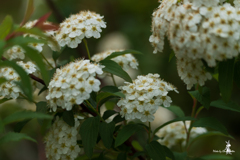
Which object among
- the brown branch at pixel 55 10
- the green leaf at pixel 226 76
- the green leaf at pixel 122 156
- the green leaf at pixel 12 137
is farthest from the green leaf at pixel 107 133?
the brown branch at pixel 55 10

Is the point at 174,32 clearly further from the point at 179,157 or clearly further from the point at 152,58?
the point at 152,58

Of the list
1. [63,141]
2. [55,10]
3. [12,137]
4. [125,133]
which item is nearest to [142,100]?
[125,133]

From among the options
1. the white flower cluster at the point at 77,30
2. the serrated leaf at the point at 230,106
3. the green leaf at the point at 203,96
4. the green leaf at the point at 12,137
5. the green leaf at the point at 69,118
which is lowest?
the green leaf at the point at 69,118

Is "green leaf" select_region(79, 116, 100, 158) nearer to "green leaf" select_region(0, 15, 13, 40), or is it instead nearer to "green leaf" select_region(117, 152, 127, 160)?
"green leaf" select_region(117, 152, 127, 160)

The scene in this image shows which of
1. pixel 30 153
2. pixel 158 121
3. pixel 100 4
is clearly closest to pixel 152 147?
pixel 158 121

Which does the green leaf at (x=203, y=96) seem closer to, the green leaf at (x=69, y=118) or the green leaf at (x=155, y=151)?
the green leaf at (x=155, y=151)

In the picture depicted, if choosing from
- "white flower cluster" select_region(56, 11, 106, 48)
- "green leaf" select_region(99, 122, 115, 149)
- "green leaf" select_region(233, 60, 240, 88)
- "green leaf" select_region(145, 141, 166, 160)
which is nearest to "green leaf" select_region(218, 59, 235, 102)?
"green leaf" select_region(233, 60, 240, 88)

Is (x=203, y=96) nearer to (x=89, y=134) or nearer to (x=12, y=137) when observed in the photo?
(x=89, y=134)
